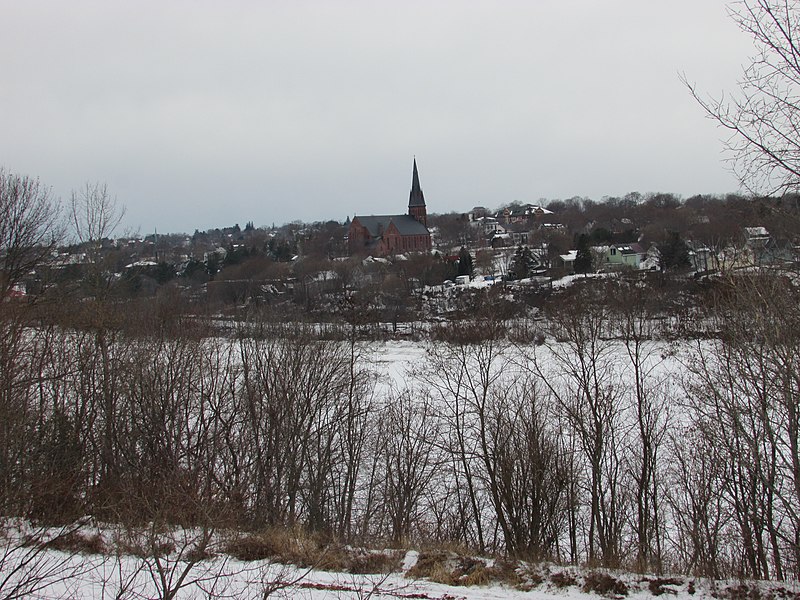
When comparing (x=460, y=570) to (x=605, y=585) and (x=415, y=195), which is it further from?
(x=415, y=195)

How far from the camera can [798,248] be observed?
265 inches

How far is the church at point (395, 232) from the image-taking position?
9756 cm

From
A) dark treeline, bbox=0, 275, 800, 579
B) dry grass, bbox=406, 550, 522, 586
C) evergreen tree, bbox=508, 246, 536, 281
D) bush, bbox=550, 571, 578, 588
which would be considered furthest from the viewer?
evergreen tree, bbox=508, 246, 536, 281

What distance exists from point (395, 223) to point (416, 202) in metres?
8.25

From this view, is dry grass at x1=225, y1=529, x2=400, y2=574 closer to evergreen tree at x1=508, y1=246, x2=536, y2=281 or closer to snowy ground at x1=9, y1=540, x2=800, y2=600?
snowy ground at x1=9, y1=540, x2=800, y2=600

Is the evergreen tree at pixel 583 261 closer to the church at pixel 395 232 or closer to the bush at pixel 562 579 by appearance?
the church at pixel 395 232

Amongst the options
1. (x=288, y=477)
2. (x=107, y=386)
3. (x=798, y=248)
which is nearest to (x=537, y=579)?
(x=798, y=248)

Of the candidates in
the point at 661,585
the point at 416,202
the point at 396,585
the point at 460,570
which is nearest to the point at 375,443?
the point at 460,570

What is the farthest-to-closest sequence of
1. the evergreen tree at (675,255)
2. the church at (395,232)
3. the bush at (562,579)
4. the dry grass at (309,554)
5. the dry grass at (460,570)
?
the church at (395,232), the evergreen tree at (675,255), the dry grass at (309,554), the dry grass at (460,570), the bush at (562,579)

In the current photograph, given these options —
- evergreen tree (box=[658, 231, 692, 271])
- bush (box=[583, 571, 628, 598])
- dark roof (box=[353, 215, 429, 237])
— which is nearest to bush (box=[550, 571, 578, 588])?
bush (box=[583, 571, 628, 598])

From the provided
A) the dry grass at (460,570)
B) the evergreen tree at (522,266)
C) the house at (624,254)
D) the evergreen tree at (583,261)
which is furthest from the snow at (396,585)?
the house at (624,254)

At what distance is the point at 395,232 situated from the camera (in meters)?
97.6

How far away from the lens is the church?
97.6m

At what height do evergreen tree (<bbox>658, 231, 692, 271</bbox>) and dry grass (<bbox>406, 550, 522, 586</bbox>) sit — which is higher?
evergreen tree (<bbox>658, 231, 692, 271</bbox>)
